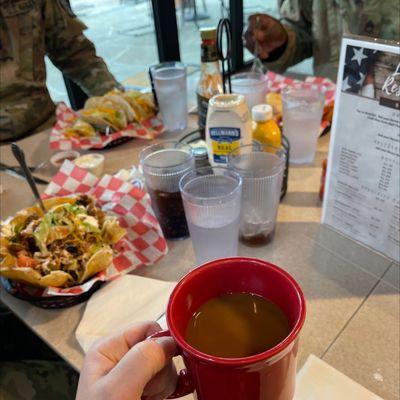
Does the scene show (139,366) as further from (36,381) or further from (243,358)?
(36,381)

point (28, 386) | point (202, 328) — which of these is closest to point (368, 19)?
point (202, 328)

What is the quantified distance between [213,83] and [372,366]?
2.50 ft

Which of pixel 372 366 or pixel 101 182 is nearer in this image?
pixel 372 366

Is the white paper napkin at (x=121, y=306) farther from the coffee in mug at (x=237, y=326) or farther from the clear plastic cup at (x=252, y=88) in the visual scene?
the clear plastic cup at (x=252, y=88)

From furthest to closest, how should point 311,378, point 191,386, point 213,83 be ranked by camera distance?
point 213,83
point 311,378
point 191,386

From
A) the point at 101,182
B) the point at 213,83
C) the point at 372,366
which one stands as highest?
the point at 213,83

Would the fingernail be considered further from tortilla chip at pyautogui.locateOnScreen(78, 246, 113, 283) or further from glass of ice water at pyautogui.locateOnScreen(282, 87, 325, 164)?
glass of ice water at pyautogui.locateOnScreen(282, 87, 325, 164)

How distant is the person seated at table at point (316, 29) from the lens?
158 centimetres

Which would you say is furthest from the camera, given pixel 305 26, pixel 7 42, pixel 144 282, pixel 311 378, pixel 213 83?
pixel 305 26

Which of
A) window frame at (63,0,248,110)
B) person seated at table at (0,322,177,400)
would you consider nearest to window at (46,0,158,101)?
window frame at (63,0,248,110)

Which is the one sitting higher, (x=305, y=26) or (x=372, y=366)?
(x=305, y=26)

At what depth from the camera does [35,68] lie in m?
1.70

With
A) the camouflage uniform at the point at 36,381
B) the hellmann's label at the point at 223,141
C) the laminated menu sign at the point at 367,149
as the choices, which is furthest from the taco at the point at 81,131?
the laminated menu sign at the point at 367,149

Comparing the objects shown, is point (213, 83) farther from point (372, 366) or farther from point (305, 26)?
point (305, 26)
